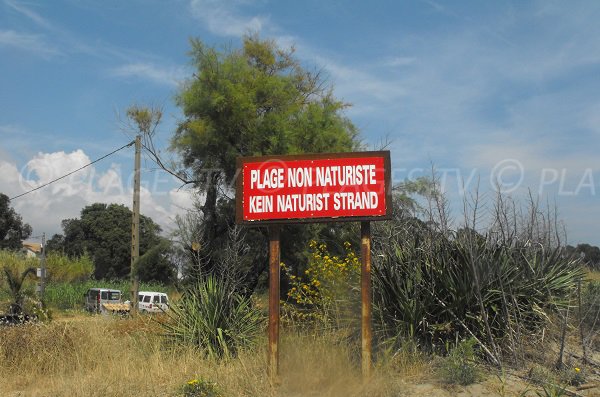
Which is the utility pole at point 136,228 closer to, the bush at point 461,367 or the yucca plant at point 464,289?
the yucca plant at point 464,289

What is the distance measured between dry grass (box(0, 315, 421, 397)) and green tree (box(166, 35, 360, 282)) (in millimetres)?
9061

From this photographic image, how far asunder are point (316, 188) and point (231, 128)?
12.2m

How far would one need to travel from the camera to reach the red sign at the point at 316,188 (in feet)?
29.9

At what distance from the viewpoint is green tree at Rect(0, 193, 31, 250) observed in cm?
6756

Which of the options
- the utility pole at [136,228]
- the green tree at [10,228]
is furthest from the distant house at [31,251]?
the utility pole at [136,228]

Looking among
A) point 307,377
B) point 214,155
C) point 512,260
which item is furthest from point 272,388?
point 214,155

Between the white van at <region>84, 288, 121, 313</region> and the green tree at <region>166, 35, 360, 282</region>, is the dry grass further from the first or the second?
the white van at <region>84, 288, 121, 313</region>

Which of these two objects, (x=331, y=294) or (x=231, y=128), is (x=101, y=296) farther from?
(x=331, y=294)

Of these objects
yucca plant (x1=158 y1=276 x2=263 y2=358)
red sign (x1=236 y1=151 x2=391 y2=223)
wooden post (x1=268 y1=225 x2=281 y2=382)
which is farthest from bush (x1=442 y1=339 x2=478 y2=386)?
yucca plant (x1=158 y1=276 x2=263 y2=358)

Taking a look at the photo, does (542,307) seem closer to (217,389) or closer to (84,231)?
(217,389)

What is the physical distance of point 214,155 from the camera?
21.3 meters

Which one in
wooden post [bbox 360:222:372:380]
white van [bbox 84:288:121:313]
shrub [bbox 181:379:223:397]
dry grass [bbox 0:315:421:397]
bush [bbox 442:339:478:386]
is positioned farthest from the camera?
white van [bbox 84:288:121:313]

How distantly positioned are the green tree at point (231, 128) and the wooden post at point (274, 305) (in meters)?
10.7

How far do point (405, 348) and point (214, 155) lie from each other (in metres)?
13.4
